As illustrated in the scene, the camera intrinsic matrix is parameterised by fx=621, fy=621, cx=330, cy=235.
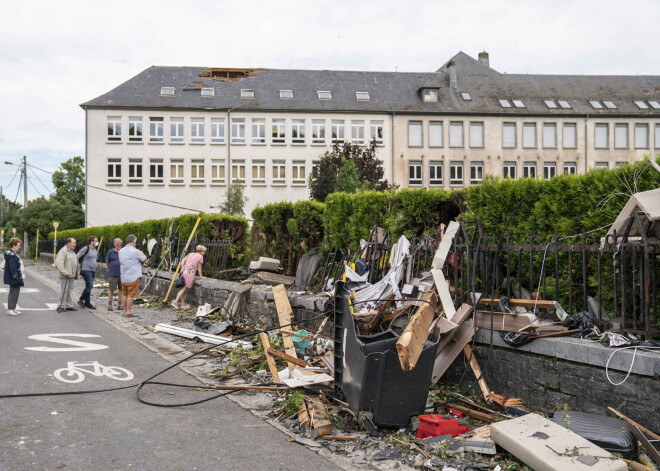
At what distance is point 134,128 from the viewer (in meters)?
52.3

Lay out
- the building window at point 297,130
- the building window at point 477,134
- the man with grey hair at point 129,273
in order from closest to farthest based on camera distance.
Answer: the man with grey hair at point 129,273 < the building window at point 297,130 < the building window at point 477,134

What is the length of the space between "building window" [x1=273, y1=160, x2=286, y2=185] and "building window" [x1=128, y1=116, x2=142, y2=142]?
11.6 m

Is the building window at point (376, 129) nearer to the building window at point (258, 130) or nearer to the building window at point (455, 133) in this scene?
the building window at point (455, 133)

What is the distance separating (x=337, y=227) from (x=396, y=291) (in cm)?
438

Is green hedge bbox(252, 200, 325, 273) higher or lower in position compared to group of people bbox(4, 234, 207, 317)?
higher

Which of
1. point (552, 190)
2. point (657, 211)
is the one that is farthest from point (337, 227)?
point (657, 211)

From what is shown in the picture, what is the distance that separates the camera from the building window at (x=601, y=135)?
178 feet

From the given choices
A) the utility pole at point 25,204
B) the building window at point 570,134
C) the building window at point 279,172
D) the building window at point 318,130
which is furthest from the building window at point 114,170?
the building window at point 570,134

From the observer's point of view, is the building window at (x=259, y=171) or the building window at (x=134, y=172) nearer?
the building window at (x=134, y=172)

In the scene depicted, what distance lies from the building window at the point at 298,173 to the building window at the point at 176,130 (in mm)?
9830

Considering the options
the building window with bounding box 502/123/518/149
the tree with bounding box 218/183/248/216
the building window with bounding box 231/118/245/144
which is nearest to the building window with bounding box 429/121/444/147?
the building window with bounding box 502/123/518/149

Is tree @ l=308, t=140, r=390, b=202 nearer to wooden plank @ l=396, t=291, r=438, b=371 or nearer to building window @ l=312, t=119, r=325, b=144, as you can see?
building window @ l=312, t=119, r=325, b=144

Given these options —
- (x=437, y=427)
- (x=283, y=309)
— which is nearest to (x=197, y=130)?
(x=283, y=309)

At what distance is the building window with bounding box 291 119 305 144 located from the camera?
2103 inches
